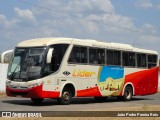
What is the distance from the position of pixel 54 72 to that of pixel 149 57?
9.20m

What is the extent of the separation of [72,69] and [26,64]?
2.45 meters

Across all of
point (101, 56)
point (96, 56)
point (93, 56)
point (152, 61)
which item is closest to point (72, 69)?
point (93, 56)

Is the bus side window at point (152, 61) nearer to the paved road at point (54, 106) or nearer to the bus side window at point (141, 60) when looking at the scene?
the bus side window at point (141, 60)

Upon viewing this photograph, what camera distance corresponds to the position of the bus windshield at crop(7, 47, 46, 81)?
830 inches

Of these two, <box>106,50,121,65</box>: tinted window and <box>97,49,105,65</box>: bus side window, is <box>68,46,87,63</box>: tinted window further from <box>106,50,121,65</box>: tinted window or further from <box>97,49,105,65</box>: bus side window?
<box>106,50,121,65</box>: tinted window

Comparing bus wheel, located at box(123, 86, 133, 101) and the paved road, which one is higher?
bus wheel, located at box(123, 86, 133, 101)

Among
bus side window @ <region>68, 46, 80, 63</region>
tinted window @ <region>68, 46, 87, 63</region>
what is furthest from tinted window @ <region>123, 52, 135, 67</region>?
bus side window @ <region>68, 46, 80, 63</region>

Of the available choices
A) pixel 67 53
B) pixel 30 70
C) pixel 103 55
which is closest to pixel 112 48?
pixel 103 55

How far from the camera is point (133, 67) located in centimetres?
2731

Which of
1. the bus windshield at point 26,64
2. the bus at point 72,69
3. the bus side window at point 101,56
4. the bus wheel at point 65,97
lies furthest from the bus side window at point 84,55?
the bus windshield at point 26,64

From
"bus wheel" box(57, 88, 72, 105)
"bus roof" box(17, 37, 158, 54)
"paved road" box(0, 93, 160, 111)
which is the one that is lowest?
"paved road" box(0, 93, 160, 111)

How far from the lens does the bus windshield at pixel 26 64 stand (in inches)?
830

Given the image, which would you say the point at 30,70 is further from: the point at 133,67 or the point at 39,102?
the point at 133,67

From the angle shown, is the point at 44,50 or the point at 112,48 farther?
the point at 112,48
